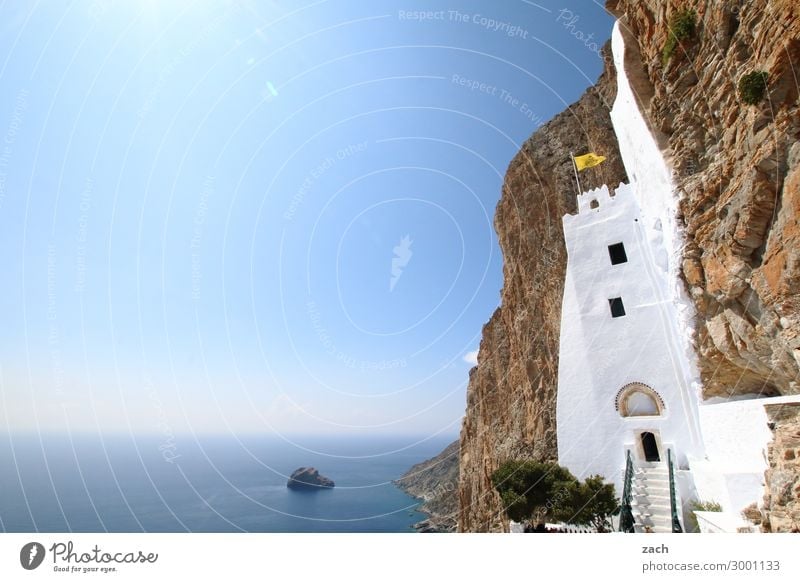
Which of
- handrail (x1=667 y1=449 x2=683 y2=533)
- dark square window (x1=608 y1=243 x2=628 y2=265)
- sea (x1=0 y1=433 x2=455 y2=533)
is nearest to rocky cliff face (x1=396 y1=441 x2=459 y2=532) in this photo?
sea (x1=0 y1=433 x2=455 y2=533)

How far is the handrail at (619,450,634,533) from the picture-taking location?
11008 millimetres

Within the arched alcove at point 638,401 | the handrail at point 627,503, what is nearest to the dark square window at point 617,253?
the arched alcove at point 638,401

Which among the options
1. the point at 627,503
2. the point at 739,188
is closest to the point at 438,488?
the point at 627,503

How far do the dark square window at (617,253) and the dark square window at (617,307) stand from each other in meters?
1.65

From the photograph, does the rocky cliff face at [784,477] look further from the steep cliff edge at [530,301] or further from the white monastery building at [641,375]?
the steep cliff edge at [530,301]

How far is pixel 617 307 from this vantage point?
612 inches

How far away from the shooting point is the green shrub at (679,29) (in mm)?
11352

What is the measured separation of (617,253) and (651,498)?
9034mm

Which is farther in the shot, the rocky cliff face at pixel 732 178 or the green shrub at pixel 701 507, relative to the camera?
the green shrub at pixel 701 507

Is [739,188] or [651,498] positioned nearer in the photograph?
[739,188]

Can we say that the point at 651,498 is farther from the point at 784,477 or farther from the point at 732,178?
the point at 732,178

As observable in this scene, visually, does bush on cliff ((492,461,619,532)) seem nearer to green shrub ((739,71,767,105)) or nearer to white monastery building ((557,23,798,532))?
white monastery building ((557,23,798,532))

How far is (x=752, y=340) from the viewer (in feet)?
31.7
